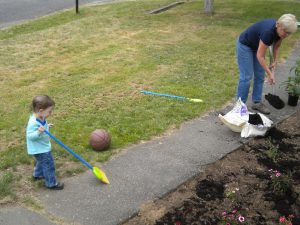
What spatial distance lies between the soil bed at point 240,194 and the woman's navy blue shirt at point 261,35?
4.39ft

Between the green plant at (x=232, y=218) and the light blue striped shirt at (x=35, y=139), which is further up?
the light blue striped shirt at (x=35, y=139)

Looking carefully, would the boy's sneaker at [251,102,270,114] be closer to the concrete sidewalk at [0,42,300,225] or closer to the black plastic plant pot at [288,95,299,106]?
the concrete sidewalk at [0,42,300,225]

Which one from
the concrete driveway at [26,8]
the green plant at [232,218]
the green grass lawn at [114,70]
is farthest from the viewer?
the concrete driveway at [26,8]

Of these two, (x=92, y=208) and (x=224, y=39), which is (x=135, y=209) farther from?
(x=224, y=39)

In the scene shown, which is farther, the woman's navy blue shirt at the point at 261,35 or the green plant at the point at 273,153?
the woman's navy blue shirt at the point at 261,35

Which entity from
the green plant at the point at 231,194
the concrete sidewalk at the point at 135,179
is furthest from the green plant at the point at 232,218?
the concrete sidewalk at the point at 135,179

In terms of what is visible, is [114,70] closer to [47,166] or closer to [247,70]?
[247,70]

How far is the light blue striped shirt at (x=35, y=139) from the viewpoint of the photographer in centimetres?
418

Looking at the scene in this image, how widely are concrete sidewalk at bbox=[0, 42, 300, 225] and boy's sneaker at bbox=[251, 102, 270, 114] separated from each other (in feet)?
0.85

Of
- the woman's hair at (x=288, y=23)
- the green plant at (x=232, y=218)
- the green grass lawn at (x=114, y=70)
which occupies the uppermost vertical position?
the woman's hair at (x=288, y=23)

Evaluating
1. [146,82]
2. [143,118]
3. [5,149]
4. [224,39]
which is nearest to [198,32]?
[224,39]

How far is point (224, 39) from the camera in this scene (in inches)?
415

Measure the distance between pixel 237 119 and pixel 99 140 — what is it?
1876 millimetres

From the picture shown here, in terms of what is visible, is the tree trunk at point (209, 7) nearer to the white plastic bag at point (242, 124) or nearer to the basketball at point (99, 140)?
the white plastic bag at point (242, 124)
